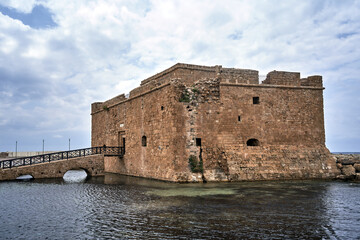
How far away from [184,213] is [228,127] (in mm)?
8874

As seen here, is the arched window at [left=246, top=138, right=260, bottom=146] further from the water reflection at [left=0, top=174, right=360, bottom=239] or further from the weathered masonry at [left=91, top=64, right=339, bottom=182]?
the water reflection at [left=0, top=174, right=360, bottom=239]

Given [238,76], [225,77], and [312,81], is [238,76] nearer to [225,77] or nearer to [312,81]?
[225,77]

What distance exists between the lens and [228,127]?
54.3 ft

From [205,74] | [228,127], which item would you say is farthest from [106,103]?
[228,127]

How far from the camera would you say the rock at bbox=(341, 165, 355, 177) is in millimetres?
16902

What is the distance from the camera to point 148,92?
18328 mm

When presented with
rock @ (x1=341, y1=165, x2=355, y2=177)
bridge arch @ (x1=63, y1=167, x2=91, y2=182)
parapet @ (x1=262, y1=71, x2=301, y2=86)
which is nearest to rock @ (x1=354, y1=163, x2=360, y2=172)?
rock @ (x1=341, y1=165, x2=355, y2=177)

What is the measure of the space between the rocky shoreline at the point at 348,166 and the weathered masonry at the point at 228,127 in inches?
19.0

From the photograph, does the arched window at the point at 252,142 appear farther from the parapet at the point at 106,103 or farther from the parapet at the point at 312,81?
the parapet at the point at 106,103

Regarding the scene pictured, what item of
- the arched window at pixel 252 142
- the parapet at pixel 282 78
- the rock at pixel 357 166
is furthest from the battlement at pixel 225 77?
the rock at pixel 357 166

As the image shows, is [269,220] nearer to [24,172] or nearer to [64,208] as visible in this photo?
[64,208]

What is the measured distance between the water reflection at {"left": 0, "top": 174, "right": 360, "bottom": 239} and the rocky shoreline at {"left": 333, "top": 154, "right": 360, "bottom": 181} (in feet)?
14.7

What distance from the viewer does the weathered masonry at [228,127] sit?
619 inches

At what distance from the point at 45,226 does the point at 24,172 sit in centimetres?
1163
